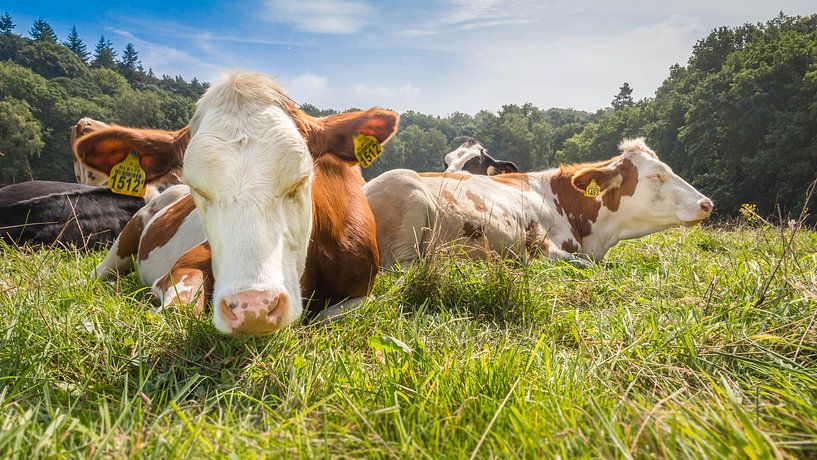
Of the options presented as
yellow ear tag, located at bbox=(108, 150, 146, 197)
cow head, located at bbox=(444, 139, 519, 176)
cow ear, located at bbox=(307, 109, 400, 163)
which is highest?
cow ear, located at bbox=(307, 109, 400, 163)

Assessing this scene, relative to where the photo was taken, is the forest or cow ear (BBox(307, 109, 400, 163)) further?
the forest

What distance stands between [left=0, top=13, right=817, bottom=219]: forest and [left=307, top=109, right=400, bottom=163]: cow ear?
1.22 metres

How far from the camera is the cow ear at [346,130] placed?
276 cm

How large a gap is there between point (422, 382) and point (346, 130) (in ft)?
5.52

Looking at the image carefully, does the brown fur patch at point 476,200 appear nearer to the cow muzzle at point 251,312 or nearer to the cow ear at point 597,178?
the cow ear at point 597,178

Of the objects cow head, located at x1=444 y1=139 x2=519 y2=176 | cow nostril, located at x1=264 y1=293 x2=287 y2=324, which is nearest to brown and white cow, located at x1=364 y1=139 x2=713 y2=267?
cow nostril, located at x1=264 y1=293 x2=287 y2=324

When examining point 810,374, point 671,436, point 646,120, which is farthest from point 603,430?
point 646,120

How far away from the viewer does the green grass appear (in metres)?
1.25

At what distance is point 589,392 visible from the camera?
1640 millimetres

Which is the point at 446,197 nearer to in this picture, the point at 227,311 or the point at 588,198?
the point at 588,198

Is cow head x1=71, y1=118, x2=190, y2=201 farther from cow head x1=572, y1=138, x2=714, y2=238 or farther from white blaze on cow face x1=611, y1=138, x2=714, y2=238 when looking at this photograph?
white blaze on cow face x1=611, y1=138, x2=714, y2=238

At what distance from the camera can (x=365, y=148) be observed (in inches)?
115

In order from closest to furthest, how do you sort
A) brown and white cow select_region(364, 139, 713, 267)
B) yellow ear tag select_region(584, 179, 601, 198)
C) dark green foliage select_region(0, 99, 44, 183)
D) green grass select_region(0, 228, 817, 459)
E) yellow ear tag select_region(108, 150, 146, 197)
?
green grass select_region(0, 228, 817, 459)
yellow ear tag select_region(108, 150, 146, 197)
brown and white cow select_region(364, 139, 713, 267)
yellow ear tag select_region(584, 179, 601, 198)
dark green foliage select_region(0, 99, 44, 183)

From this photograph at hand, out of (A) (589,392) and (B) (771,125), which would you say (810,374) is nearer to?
(A) (589,392)
